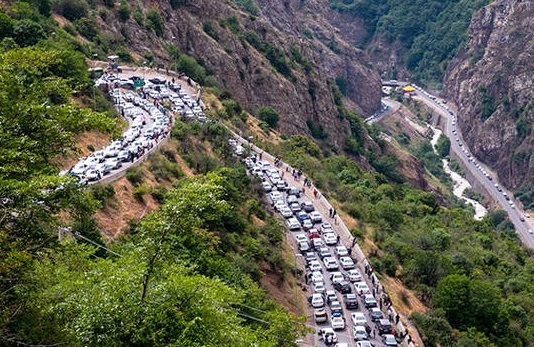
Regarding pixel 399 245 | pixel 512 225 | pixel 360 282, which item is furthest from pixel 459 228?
pixel 512 225

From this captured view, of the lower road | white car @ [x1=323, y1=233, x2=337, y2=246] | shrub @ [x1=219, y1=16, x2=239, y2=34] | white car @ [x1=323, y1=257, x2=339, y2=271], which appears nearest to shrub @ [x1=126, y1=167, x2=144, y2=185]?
the lower road

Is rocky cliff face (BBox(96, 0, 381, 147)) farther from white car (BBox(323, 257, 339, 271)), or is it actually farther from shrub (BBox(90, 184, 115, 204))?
white car (BBox(323, 257, 339, 271))

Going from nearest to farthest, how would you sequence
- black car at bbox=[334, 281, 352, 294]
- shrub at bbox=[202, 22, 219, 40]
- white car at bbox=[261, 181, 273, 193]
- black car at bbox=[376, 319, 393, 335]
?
1. black car at bbox=[376, 319, 393, 335]
2. black car at bbox=[334, 281, 352, 294]
3. white car at bbox=[261, 181, 273, 193]
4. shrub at bbox=[202, 22, 219, 40]

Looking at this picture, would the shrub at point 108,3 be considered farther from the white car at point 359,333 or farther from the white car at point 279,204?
the white car at point 359,333

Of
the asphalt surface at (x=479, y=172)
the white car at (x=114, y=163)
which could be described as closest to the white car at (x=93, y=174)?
the white car at (x=114, y=163)

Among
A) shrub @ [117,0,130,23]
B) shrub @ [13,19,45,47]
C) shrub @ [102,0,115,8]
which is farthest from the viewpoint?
shrub @ [102,0,115,8]

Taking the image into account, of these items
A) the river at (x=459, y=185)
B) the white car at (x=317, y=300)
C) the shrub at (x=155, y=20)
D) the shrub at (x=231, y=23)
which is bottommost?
the river at (x=459, y=185)

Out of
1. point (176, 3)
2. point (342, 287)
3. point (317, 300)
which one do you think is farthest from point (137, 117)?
point (176, 3)
